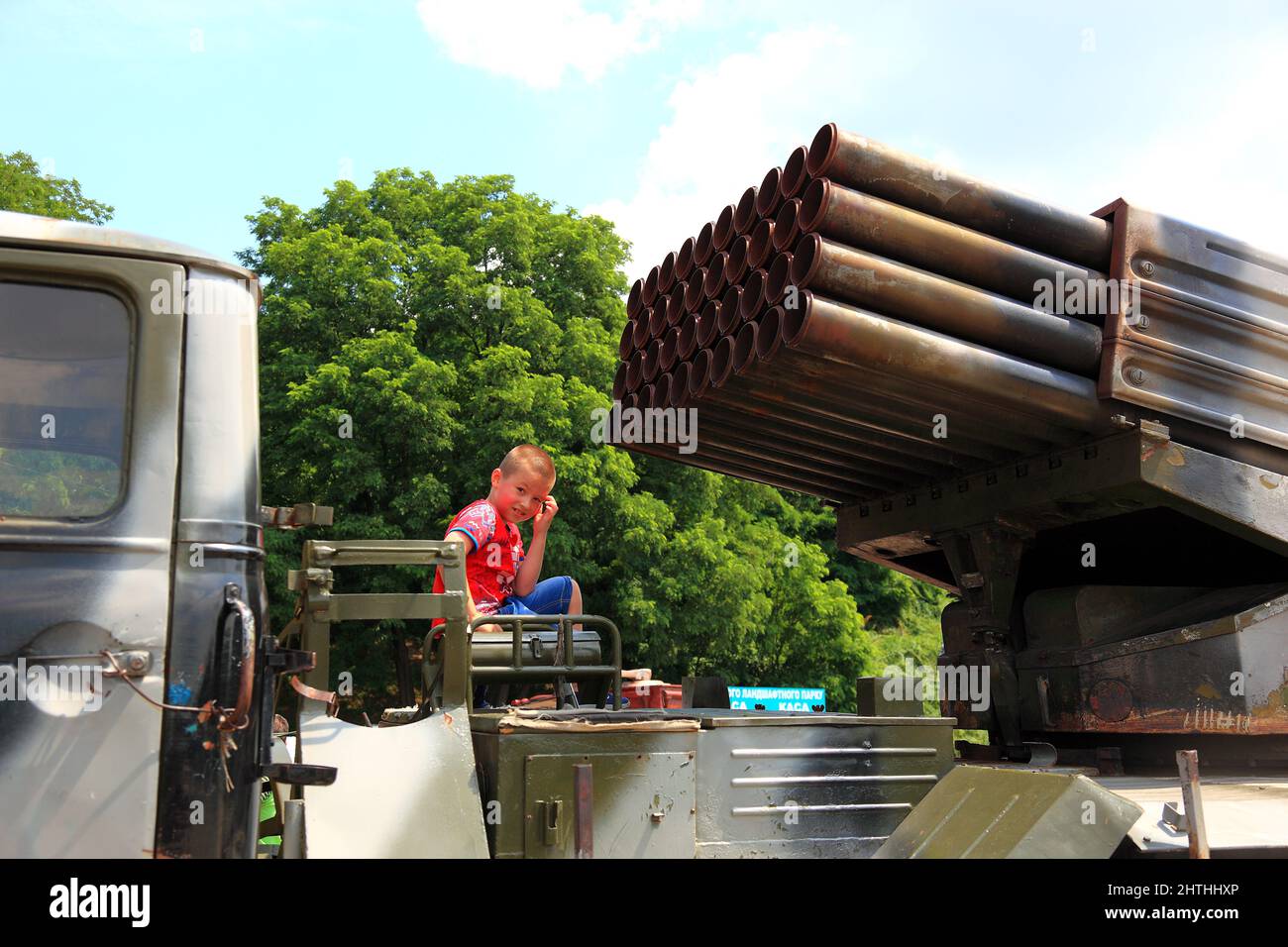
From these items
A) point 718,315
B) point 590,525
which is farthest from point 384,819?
point 590,525

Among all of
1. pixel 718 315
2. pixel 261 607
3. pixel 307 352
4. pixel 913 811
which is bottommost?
pixel 913 811

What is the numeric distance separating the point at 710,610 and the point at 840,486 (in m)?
14.7

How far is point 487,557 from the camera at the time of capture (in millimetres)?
5039

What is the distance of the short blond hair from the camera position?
16.6 feet

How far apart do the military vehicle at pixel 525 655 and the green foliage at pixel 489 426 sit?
1406 centimetres

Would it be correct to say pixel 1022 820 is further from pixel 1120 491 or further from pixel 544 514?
pixel 544 514

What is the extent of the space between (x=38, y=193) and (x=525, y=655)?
26.2m

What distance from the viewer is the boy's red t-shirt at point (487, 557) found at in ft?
16.4

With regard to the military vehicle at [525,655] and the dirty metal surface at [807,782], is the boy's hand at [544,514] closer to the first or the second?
the military vehicle at [525,655]

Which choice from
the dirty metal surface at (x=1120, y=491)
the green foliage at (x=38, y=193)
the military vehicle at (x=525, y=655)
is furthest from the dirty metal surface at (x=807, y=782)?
the green foliage at (x=38, y=193)

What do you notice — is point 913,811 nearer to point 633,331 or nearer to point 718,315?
point 718,315

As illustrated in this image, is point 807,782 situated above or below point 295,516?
below

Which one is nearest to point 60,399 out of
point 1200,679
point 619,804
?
point 619,804

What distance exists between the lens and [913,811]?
3.61 metres
